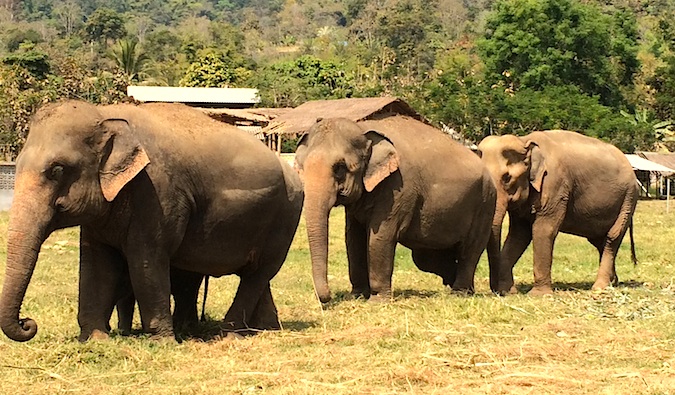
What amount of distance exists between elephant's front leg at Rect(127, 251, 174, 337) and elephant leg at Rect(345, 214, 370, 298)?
11.9 feet

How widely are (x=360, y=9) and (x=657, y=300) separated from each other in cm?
11334

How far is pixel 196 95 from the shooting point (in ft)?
183

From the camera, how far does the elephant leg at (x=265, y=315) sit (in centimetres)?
854

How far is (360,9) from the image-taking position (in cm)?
12138

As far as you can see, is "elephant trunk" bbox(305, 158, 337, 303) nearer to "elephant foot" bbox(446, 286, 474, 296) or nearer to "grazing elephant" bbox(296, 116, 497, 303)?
"grazing elephant" bbox(296, 116, 497, 303)

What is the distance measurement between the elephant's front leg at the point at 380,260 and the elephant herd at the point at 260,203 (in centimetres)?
1

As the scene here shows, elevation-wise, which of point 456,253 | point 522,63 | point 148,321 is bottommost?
point 522,63

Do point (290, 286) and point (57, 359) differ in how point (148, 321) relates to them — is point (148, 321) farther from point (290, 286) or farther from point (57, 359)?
point (290, 286)

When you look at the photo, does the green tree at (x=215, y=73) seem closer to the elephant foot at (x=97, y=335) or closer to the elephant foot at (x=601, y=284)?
the elephant foot at (x=601, y=284)

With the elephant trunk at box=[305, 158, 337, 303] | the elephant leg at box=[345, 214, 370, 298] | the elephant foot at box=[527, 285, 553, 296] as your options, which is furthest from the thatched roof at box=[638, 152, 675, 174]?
the elephant trunk at box=[305, 158, 337, 303]

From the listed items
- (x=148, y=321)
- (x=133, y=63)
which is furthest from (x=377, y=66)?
(x=148, y=321)

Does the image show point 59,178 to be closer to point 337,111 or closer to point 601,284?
point 601,284

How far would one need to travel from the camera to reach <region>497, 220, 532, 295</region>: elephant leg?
38.7ft

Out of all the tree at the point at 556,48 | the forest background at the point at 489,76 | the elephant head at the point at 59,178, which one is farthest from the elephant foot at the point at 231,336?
the tree at the point at 556,48
